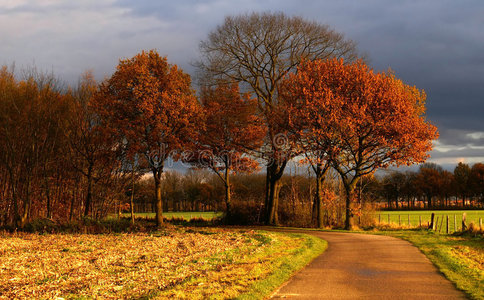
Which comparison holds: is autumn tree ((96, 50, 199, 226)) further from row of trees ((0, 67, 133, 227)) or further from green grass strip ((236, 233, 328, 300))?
green grass strip ((236, 233, 328, 300))

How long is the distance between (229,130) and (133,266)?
2522 cm

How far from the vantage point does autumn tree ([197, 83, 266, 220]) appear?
1491 inches

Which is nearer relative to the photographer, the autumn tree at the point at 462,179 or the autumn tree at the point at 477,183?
the autumn tree at the point at 477,183

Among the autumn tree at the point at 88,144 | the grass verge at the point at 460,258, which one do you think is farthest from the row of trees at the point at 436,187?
the grass verge at the point at 460,258

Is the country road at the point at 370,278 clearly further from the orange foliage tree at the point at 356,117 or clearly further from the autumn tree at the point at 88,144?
the autumn tree at the point at 88,144

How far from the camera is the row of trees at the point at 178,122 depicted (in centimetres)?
2848

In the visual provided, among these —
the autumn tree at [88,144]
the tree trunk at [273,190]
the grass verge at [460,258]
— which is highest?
the autumn tree at [88,144]

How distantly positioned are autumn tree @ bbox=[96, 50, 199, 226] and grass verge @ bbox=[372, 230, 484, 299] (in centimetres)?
1655

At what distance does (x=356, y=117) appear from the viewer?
29.4 meters

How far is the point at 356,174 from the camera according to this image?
1262 inches

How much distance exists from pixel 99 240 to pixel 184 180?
102143mm

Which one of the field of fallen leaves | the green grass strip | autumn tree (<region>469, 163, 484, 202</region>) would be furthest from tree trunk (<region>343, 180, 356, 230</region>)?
autumn tree (<region>469, 163, 484, 202</region>)

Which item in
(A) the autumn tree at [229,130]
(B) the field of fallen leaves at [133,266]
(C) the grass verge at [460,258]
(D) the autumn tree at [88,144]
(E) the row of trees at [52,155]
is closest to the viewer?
(B) the field of fallen leaves at [133,266]

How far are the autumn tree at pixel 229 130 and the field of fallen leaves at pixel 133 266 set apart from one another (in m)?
17.1
